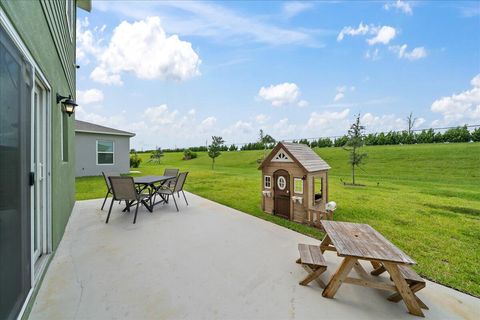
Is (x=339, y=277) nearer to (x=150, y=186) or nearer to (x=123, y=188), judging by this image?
(x=123, y=188)

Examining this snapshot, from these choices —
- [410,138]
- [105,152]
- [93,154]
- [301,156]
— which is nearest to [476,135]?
[410,138]

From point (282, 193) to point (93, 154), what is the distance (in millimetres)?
11956

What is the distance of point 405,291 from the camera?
6.26 feet

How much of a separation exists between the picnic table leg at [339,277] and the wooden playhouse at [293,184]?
196 centimetres

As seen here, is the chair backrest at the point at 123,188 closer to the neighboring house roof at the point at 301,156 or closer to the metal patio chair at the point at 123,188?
the metal patio chair at the point at 123,188

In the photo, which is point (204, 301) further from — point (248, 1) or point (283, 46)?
point (283, 46)

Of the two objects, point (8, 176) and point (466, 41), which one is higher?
point (466, 41)

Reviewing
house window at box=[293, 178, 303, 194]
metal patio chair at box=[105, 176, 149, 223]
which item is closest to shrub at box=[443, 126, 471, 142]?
house window at box=[293, 178, 303, 194]

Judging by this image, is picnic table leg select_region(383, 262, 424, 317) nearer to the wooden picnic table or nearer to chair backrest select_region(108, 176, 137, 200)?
the wooden picnic table

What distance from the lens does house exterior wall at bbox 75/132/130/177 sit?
11664 mm

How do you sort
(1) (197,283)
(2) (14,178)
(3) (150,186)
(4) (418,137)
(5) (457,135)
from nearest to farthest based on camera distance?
1. (2) (14,178)
2. (1) (197,283)
3. (3) (150,186)
4. (5) (457,135)
5. (4) (418,137)

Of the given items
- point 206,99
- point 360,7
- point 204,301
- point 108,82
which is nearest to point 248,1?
point 360,7

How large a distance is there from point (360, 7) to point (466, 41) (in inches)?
228

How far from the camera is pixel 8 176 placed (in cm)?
146
